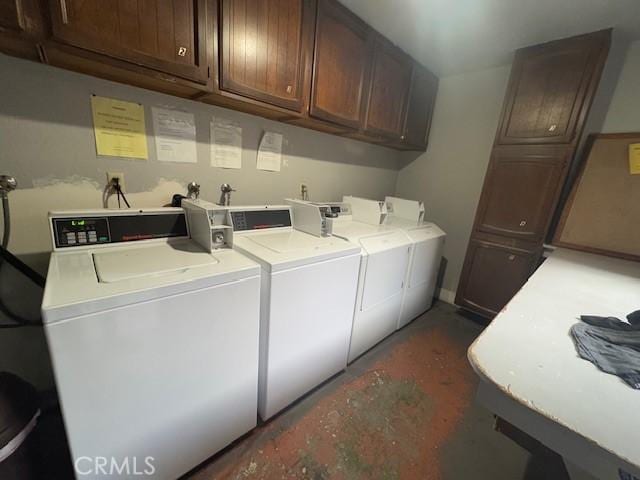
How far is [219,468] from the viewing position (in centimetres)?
118

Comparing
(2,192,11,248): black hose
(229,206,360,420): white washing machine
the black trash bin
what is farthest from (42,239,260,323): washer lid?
the black trash bin

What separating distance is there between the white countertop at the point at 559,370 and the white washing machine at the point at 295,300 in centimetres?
76

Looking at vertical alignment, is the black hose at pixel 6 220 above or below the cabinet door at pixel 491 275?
above

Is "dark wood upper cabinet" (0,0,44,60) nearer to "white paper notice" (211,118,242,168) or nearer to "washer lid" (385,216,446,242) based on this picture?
"white paper notice" (211,118,242,168)

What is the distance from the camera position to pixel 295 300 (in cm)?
126

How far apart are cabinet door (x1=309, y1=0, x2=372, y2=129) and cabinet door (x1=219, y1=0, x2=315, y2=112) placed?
0.30ft

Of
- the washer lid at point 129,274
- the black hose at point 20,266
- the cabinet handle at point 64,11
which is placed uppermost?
the cabinet handle at point 64,11

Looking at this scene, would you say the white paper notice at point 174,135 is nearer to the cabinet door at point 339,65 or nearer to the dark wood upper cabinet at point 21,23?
the dark wood upper cabinet at point 21,23

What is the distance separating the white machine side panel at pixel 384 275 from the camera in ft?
5.60

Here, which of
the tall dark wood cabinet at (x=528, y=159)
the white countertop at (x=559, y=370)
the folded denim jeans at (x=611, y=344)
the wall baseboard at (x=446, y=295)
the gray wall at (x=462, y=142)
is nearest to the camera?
the white countertop at (x=559, y=370)

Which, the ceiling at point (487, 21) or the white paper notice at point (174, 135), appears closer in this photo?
the white paper notice at point (174, 135)

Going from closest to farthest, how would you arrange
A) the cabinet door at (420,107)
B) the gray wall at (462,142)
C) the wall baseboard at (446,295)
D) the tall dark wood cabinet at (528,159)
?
the tall dark wood cabinet at (528,159) → the gray wall at (462,142) → the cabinet door at (420,107) → the wall baseboard at (446,295)

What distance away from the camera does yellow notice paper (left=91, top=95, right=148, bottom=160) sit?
1.22m

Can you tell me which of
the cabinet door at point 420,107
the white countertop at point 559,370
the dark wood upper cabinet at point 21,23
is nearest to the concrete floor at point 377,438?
the white countertop at point 559,370
